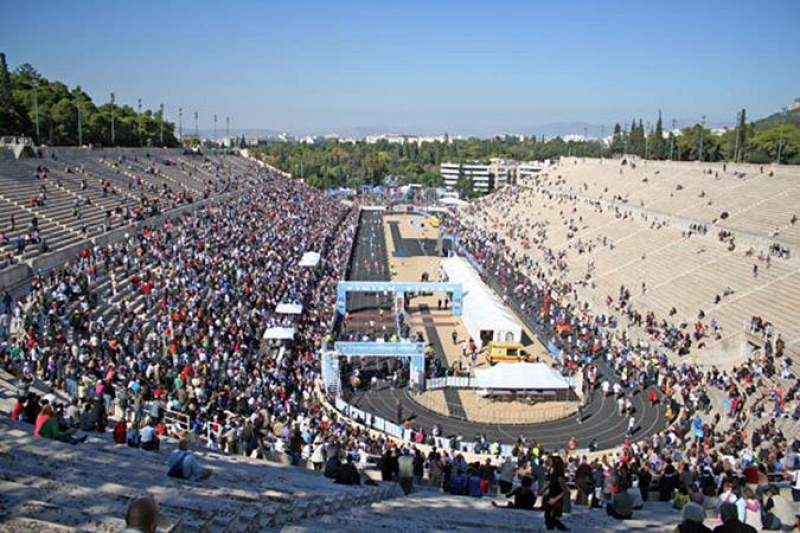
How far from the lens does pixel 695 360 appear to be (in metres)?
25.5

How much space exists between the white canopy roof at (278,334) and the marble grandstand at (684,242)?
1516 centimetres

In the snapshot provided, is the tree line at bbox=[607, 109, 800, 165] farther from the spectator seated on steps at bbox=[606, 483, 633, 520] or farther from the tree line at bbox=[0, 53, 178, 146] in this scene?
the spectator seated on steps at bbox=[606, 483, 633, 520]

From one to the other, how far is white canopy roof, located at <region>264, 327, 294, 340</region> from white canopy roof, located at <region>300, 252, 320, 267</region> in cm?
1339

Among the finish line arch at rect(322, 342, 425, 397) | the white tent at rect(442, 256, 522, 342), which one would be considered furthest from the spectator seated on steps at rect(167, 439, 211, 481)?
the white tent at rect(442, 256, 522, 342)

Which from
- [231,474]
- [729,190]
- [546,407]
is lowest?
[546,407]

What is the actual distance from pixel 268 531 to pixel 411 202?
10016 centimetres

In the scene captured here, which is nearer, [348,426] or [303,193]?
[348,426]

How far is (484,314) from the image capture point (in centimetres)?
2828

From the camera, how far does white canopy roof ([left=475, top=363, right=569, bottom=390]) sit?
2158 centimetres

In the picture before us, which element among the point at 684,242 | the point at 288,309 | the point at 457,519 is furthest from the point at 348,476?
the point at 684,242

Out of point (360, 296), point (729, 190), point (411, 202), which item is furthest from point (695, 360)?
point (411, 202)

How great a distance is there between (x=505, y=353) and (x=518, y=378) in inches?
141

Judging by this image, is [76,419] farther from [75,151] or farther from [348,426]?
[75,151]

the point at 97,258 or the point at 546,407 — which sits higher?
the point at 97,258
